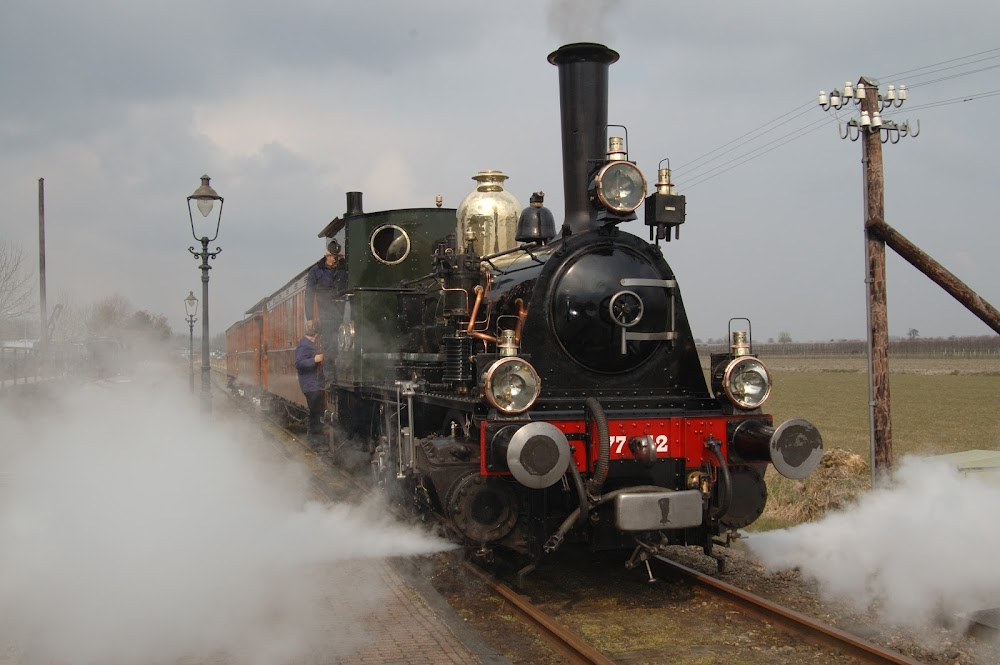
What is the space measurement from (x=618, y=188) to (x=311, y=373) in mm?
6864

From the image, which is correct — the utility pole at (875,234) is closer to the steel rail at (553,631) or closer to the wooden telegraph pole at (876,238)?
the wooden telegraph pole at (876,238)

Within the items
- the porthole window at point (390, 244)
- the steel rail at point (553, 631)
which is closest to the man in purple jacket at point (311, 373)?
the porthole window at point (390, 244)

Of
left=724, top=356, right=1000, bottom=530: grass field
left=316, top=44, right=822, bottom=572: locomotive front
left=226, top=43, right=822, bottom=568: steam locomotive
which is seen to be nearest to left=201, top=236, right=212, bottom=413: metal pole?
left=226, top=43, right=822, bottom=568: steam locomotive

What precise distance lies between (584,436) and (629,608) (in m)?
1.20

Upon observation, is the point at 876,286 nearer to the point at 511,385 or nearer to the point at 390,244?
the point at 390,244

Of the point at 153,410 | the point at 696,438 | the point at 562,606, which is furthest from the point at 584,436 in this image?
the point at 153,410

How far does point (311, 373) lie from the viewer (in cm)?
1158

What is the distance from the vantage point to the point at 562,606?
5648 mm

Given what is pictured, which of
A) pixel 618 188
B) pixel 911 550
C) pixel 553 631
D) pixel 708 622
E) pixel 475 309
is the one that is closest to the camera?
pixel 553 631

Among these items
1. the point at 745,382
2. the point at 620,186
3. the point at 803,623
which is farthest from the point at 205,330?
the point at 803,623

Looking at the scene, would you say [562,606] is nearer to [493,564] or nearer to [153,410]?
[493,564]

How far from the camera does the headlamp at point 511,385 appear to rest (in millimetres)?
5281

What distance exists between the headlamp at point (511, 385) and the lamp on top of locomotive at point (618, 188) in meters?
1.29

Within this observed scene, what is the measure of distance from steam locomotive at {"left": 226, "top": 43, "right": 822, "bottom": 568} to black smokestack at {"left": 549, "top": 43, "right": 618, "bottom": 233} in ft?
0.03
